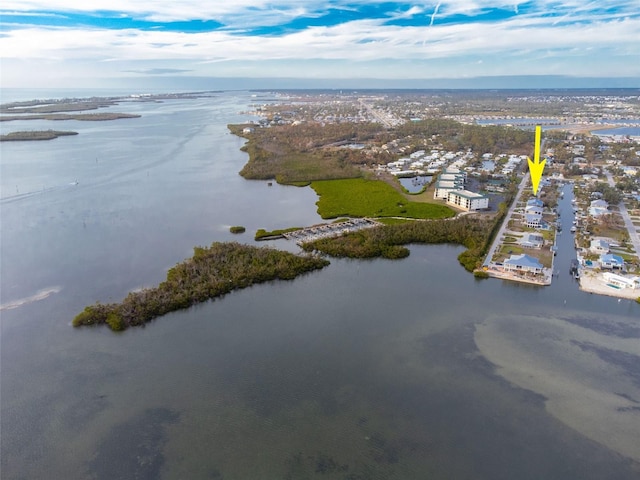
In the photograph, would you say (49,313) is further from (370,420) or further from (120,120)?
(120,120)

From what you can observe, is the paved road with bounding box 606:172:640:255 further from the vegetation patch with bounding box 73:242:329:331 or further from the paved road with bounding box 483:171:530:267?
the vegetation patch with bounding box 73:242:329:331

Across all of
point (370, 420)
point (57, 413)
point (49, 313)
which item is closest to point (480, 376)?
point (370, 420)

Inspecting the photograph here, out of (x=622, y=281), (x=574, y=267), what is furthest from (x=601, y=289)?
(x=574, y=267)

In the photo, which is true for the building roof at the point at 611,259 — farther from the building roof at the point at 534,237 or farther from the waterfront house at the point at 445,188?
the waterfront house at the point at 445,188

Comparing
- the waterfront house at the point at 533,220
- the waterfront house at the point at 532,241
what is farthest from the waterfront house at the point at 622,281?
the waterfront house at the point at 533,220

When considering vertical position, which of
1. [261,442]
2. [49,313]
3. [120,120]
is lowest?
[261,442]

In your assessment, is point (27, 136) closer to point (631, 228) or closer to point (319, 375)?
point (319, 375)
